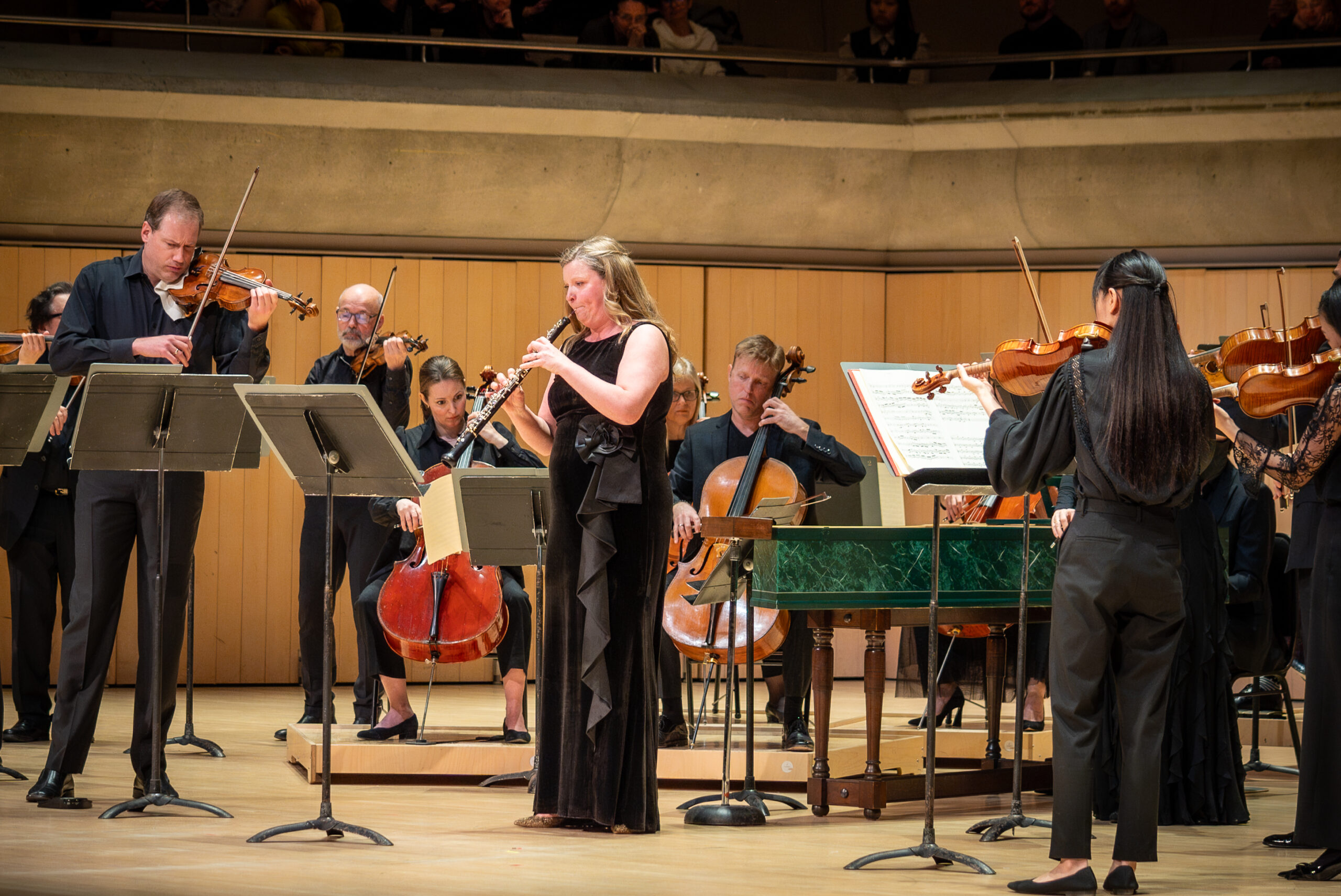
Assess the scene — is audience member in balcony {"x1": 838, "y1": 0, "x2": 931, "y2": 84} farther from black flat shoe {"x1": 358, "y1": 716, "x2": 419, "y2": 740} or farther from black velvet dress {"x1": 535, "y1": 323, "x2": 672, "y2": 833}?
black velvet dress {"x1": 535, "y1": 323, "x2": 672, "y2": 833}

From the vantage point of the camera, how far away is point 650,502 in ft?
13.8

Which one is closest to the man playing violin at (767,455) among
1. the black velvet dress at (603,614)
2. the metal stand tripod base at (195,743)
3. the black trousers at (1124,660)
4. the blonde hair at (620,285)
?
the blonde hair at (620,285)

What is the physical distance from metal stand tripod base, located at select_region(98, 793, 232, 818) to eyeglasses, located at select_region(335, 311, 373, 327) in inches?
98.4

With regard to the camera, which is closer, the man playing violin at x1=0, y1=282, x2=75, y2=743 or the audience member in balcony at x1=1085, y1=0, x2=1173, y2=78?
the man playing violin at x1=0, y1=282, x2=75, y2=743

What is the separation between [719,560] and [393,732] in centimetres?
150

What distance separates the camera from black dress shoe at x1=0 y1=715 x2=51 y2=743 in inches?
231

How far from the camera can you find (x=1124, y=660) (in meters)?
3.47

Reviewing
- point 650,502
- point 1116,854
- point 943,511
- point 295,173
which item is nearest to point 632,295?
point 650,502

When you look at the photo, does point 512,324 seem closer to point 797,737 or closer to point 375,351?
point 375,351

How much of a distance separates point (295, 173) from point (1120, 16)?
14.9 ft

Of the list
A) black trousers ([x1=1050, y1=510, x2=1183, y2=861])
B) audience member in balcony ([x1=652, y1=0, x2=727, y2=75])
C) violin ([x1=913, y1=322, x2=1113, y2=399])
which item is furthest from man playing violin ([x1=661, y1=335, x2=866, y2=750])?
audience member in balcony ([x1=652, y1=0, x2=727, y2=75])

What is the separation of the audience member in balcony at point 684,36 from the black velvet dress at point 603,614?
14.1 feet

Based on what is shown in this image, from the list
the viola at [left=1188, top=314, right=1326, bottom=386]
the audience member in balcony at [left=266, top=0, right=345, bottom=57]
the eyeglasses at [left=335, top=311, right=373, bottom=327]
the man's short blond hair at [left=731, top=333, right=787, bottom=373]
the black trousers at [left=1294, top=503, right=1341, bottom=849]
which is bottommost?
the black trousers at [left=1294, top=503, right=1341, bottom=849]

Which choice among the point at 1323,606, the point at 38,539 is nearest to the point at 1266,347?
the point at 1323,606
